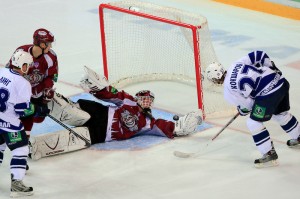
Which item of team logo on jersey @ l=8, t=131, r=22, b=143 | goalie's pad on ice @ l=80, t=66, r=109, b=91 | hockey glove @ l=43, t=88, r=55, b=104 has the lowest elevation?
team logo on jersey @ l=8, t=131, r=22, b=143

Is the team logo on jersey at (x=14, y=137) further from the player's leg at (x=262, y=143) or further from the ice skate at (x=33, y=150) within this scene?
the player's leg at (x=262, y=143)

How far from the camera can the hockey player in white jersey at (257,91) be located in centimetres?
604

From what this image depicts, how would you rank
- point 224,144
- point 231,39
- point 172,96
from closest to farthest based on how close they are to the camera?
point 224,144 < point 172,96 < point 231,39

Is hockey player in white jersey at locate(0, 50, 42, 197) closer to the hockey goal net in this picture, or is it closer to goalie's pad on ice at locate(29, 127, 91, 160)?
goalie's pad on ice at locate(29, 127, 91, 160)

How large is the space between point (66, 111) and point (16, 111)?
102 centimetres

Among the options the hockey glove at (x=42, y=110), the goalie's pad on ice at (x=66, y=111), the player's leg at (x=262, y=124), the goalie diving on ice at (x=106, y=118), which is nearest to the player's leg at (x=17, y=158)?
the hockey glove at (x=42, y=110)

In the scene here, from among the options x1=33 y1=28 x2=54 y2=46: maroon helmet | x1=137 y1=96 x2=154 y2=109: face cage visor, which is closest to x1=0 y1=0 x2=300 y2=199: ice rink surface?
x1=137 y1=96 x2=154 y2=109: face cage visor

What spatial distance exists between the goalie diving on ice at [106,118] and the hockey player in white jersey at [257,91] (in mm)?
655

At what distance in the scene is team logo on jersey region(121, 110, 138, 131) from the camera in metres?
6.55

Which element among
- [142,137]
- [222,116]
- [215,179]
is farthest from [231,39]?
[215,179]

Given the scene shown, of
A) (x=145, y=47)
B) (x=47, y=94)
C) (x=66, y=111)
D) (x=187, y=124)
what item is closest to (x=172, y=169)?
(x=187, y=124)

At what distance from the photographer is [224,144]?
21.9ft

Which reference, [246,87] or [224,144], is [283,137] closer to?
[224,144]

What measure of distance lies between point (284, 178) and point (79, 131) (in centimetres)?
160
